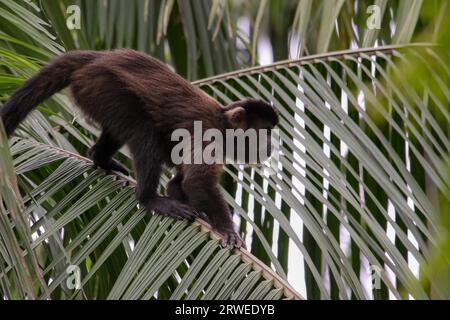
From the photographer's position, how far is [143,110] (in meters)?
4.15

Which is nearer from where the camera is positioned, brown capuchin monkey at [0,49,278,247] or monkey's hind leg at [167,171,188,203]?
brown capuchin monkey at [0,49,278,247]

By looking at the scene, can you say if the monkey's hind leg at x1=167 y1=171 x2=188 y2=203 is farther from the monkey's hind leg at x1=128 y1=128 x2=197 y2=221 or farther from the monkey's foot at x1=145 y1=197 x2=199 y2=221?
the monkey's foot at x1=145 y1=197 x2=199 y2=221

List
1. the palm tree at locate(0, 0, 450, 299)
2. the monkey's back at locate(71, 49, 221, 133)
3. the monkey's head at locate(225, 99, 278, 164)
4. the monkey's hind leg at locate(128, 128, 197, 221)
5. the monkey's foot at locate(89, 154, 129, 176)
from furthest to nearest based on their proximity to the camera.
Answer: the monkey's head at locate(225, 99, 278, 164)
the monkey's back at locate(71, 49, 221, 133)
the monkey's foot at locate(89, 154, 129, 176)
the monkey's hind leg at locate(128, 128, 197, 221)
the palm tree at locate(0, 0, 450, 299)

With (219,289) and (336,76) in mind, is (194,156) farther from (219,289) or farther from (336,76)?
(219,289)

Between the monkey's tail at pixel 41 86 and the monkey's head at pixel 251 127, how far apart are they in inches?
35.8

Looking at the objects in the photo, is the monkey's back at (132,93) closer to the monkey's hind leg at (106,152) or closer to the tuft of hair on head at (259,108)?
the monkey's hind leg at (106,152)

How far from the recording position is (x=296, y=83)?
380cm

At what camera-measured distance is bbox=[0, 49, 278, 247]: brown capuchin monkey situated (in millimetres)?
3908

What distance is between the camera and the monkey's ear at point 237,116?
425 centimetres

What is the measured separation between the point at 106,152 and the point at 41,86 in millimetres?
532

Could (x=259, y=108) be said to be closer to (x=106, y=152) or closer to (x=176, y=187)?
(x=176, y=187)

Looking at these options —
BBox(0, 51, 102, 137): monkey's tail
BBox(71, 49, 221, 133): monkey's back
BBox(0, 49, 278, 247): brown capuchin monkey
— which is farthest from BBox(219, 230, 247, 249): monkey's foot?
BBox(0, 51, 102, 137): monkey's tail

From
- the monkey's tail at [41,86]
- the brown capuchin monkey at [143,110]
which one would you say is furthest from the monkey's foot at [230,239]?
the monkey's tail at [41,86]

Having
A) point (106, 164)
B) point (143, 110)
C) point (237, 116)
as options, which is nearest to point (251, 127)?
point (237, 116)
